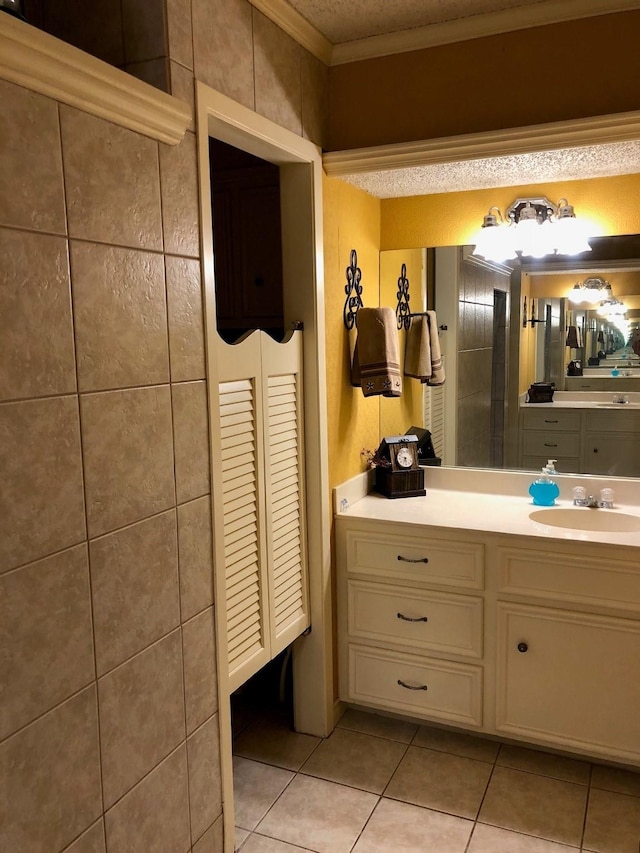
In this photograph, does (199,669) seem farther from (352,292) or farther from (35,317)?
(352,292)

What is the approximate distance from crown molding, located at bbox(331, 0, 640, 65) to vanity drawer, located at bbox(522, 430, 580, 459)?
141 cm

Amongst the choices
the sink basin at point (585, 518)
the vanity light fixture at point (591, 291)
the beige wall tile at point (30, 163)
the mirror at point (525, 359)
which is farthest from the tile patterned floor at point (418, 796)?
the beige wall tile at point (30, 163)

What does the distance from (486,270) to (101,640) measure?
6.59 ft

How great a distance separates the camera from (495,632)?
7.50 feet

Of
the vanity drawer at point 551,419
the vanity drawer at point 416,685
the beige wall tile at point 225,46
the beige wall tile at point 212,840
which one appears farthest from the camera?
the vanity drawer at point 551,419

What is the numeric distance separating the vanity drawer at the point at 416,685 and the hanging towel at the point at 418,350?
1108mm

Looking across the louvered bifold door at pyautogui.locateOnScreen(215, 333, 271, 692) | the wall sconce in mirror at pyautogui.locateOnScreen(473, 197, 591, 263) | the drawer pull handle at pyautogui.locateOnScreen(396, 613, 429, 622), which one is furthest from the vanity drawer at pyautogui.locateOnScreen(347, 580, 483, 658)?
the wall sconce in mirror at pyautogui.locateOnScreen(473, 197, 591, 263)

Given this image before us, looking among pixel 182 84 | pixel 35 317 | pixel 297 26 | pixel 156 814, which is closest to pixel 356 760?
pixel 156 814

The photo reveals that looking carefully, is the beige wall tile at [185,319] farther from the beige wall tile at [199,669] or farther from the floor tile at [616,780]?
the floor tile at [616,780]

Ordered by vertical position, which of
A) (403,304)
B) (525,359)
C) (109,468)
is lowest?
(109,468)

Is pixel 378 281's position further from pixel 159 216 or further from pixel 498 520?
pixel 159 216

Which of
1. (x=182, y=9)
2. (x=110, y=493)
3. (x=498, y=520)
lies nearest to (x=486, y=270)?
(x=498, y=520)

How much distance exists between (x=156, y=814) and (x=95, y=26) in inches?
72.0

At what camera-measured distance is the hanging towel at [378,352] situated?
2.44m
